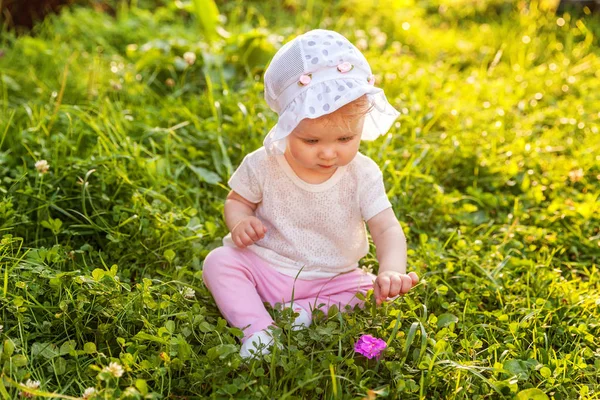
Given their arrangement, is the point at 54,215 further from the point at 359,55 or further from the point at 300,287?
the point at 359,55

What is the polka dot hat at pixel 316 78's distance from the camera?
2244mm

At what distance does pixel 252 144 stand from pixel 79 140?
770mm

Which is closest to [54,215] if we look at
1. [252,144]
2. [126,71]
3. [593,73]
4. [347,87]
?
[252,144]

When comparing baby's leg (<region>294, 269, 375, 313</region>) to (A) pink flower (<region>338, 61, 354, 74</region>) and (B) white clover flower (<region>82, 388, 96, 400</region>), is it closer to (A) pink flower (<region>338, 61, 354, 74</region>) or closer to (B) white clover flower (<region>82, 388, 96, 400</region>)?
(A) pink flower (<region>338, 61, 354, 74</region>)

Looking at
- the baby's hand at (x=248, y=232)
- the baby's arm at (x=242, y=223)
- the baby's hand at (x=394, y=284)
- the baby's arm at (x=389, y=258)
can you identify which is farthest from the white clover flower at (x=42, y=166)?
the baby's hand at (x=394, y=284)

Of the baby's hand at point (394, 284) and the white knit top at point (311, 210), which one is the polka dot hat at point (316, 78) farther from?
Result: the baby's hand at point (394, 284)

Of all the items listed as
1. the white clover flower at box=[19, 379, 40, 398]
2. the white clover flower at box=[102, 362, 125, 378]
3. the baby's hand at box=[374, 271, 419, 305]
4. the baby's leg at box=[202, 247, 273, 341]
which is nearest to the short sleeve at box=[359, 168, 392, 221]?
the baby's hand at box=[374, 271, 419, 305]

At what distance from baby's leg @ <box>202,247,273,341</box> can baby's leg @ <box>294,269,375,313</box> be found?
6.5 inches

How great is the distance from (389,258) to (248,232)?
1.52 ft

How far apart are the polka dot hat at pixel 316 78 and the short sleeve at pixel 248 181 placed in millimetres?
283

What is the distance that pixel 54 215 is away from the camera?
116 inches

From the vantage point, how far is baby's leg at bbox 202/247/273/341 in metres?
2.45

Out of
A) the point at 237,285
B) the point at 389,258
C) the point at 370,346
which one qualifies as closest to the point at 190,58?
the point at 237,285

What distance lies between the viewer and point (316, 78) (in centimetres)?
228
